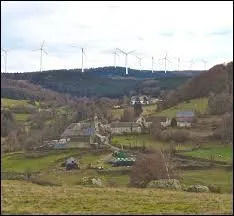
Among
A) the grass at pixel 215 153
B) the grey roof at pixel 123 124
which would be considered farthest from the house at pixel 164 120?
the grass at pixel 215 153

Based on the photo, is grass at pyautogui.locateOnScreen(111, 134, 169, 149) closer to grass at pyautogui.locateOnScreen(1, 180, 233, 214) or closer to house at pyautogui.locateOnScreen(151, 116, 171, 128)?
house at pyautogui.locateOnScreen(151, 116, 171, 128)

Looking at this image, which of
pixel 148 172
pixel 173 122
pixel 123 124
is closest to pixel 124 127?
pixel 123 124

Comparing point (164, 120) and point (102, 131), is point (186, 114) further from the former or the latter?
point (102, 131)

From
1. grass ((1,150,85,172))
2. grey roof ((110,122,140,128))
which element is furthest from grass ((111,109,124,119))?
grass ((1,150,85,172))

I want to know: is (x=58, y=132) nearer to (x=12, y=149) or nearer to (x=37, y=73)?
(x=12, y=149)

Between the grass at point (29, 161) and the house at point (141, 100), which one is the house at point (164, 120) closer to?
the grass at point (29, 161)

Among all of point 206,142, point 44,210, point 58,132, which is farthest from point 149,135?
point 44,210
